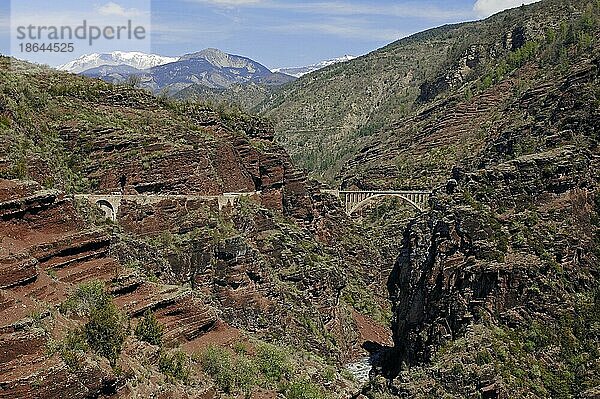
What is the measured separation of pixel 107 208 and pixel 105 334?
25.5m

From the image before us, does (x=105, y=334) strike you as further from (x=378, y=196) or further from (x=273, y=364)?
(x=378, y=196)

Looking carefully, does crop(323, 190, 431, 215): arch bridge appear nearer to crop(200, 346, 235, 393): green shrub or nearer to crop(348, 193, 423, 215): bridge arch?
crop(348, 193, 423, 215): bridge arch

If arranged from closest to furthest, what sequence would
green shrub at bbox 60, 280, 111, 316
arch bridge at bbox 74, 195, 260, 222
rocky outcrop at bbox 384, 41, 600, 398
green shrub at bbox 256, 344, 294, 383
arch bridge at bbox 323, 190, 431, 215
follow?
green shrub at bbox 60, 280, 111, 316 < green shrub at bbox 256, 344, 294, 383 < rocky outcrop at bbox 384, 41, 600, 398 < arch bridge at bbox 74, 195, 260, 222 < arch bridge at bbox 323, 190, 431, 215

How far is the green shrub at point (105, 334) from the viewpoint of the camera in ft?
114

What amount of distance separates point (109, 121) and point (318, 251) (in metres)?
25.9

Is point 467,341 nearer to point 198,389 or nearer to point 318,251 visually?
point 198,389

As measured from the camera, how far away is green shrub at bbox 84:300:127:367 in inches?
1369

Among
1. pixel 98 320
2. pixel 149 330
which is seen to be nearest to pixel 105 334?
pixel 98 320

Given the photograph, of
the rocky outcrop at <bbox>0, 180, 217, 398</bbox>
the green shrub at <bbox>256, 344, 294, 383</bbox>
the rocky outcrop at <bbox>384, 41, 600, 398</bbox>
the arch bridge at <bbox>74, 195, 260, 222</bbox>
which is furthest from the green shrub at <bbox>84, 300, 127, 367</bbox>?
the rocky outcrop at <bbox>384, 41, 600, 398</bbox>

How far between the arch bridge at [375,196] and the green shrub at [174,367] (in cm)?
7029

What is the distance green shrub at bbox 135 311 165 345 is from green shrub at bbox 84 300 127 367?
2586 millimetres

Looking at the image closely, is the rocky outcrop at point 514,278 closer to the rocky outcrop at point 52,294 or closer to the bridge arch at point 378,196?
the rocky outcrop at point 52,294

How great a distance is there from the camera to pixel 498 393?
49094mm

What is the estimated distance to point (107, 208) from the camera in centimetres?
5953
